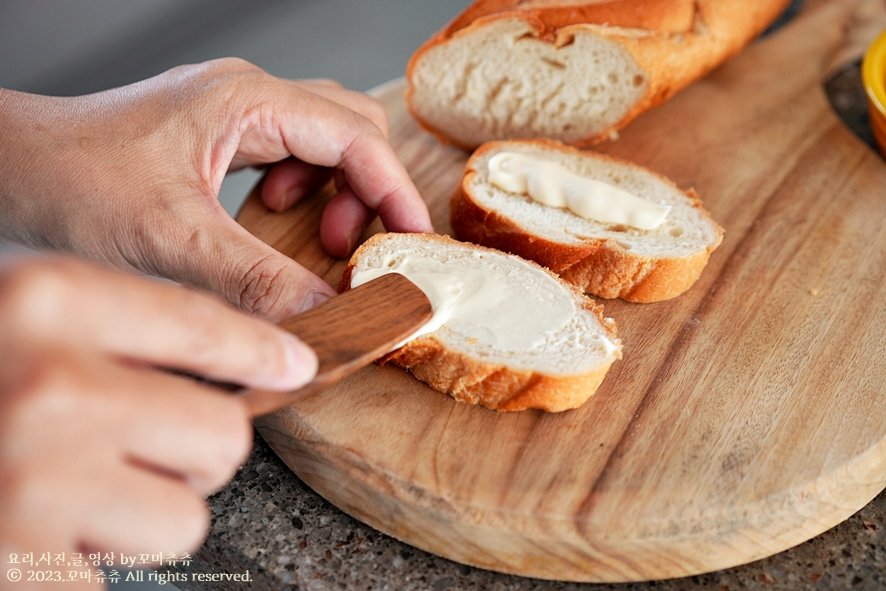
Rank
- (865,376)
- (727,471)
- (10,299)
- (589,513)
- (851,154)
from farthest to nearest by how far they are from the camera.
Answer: (851,154)
(865,376)
(727,471)
(589,513)
(10,299)

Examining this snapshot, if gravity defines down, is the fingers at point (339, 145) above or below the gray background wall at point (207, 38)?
above

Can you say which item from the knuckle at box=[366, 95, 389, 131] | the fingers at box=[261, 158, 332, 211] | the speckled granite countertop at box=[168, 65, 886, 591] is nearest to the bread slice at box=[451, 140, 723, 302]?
the knuckle at box=[366, 95, 389, 131]

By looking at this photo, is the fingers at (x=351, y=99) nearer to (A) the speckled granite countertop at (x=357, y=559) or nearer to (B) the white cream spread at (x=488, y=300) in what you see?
(B) the white cream spread at (x=488, y=300)

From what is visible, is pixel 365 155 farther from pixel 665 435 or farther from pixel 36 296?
pixel 36 296

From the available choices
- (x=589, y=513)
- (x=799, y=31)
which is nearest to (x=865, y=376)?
(x=589, y=513)

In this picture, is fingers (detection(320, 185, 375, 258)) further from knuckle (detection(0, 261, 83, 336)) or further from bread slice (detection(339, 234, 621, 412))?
knuckle (detection(0, 261, 83, 336))

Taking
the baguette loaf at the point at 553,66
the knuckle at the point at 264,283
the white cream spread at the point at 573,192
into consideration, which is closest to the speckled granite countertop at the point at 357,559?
the knuckle at the point at 264,283

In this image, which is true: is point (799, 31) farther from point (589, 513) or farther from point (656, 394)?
point (589, 513)
